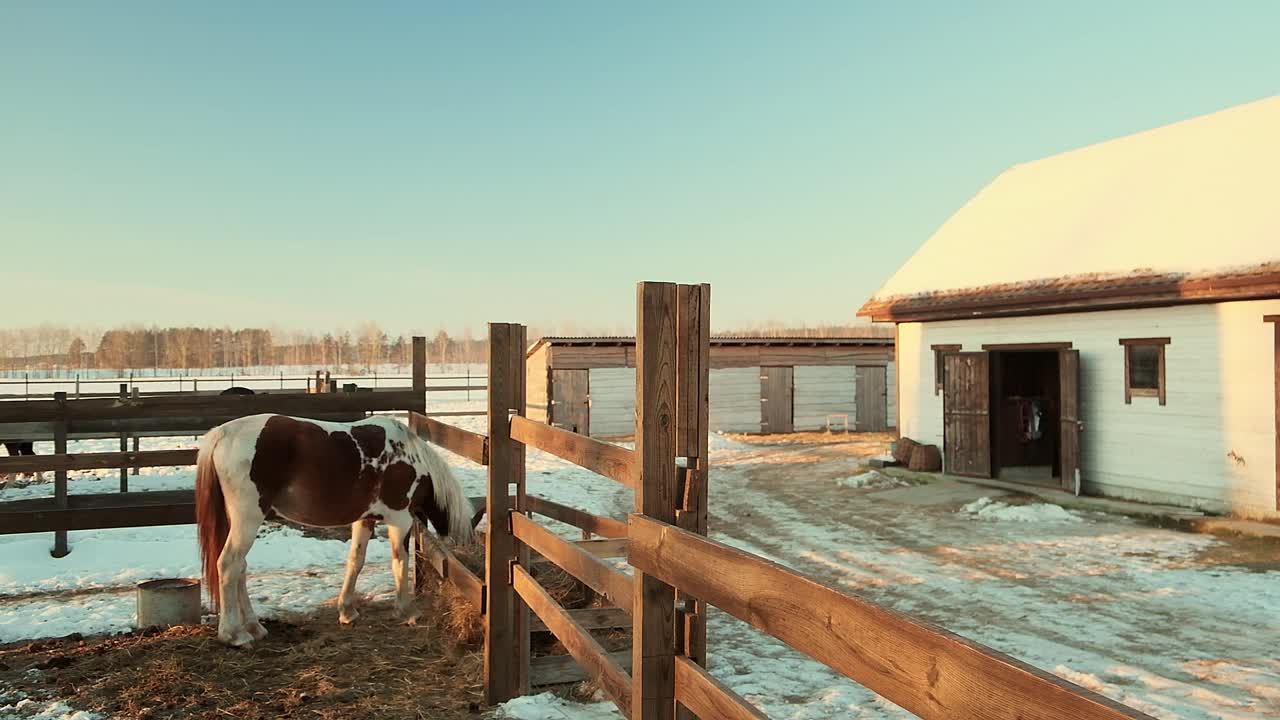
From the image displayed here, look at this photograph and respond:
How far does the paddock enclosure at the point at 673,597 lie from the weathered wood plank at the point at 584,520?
62cm

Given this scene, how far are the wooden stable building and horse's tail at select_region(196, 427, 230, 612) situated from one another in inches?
683

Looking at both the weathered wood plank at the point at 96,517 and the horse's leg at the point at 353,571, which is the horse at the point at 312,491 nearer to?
the horse's leg at the point at 353,571

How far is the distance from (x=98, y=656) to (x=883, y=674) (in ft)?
18.4

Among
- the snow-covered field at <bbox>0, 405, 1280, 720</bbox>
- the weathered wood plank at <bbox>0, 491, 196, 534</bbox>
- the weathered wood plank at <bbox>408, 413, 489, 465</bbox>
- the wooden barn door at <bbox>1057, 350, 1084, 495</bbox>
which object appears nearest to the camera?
the weathered wood plank at <bbox>408, 413, 489, 465</bbox>

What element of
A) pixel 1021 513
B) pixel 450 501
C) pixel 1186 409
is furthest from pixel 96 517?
pixel 1186 409

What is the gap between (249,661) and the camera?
5492 mm

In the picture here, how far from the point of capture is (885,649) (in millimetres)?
1704

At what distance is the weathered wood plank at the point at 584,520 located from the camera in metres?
5.85

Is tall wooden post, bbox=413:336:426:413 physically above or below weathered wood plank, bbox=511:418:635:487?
above


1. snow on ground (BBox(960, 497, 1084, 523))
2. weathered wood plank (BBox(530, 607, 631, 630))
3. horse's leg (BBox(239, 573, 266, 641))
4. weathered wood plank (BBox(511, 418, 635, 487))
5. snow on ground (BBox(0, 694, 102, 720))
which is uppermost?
weathered wood plank (BBox(511, 418, 635, 487))

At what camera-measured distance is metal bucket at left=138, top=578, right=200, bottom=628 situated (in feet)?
19.9

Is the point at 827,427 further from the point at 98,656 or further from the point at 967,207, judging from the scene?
the point at 98,656

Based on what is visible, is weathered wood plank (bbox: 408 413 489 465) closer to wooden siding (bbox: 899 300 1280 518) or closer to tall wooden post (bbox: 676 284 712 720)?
tall wooden post (bbox: 676 284 712 720)

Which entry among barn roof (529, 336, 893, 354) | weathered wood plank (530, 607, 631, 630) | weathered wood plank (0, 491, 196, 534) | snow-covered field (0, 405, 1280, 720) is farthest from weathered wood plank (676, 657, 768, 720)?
barn roof (529, 336, 893, 354)
